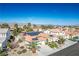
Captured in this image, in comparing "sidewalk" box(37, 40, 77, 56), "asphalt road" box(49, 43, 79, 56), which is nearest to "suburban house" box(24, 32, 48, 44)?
"sidewalk" box(37, 40, 77, 56)

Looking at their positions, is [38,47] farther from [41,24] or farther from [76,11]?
[76,11]

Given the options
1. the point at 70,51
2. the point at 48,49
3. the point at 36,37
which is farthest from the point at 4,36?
the point at 70,51

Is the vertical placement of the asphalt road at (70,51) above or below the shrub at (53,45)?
below

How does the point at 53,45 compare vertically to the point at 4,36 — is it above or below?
below

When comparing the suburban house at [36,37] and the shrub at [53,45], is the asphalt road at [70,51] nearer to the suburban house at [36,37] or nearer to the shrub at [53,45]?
the shrub at [53,45]

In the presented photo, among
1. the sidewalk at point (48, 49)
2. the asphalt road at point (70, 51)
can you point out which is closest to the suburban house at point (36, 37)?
the sidewalk at point (48, 49)

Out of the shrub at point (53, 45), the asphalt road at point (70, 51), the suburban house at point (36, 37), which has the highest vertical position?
the suburban house at point (36, 37)

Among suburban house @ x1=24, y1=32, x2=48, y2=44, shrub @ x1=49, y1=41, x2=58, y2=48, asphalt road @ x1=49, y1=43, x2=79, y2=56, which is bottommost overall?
asphalt road @ x1=49, y1=43, x2=79, y2=56

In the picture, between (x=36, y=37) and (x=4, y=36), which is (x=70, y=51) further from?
(x=4, y=36)

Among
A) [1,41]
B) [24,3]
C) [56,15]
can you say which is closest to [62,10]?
[56,15]

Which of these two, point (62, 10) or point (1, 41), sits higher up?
point (62, 10)

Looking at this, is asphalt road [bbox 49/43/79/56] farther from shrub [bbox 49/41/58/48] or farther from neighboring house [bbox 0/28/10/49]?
neighboring house [bbox 0/28/10/49]
